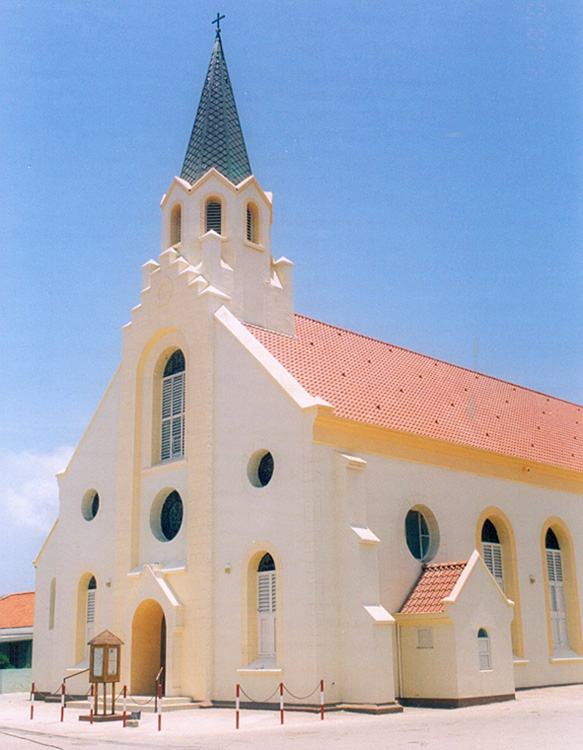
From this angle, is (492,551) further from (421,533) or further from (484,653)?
(484,653)

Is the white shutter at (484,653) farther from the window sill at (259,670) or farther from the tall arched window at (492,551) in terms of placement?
the window sill at (259,670)

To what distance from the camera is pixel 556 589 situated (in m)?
33.9

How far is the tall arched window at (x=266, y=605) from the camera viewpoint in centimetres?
2500

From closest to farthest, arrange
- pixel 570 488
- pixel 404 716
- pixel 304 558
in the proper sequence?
pixel 404 716
pixel 304 558
pixel 570 488

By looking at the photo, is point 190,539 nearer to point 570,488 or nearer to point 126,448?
point 126,448

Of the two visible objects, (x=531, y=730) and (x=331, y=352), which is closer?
(x=531, y=730)

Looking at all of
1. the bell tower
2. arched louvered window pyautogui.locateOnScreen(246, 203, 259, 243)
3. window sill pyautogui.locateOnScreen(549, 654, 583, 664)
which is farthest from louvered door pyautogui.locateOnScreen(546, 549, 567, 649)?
arched louvered window pyautogui.locateOnScreen(246, 203, 259, 243)

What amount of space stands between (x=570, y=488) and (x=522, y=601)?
253 inches

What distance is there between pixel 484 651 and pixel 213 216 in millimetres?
17374

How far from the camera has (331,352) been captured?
31.6 m

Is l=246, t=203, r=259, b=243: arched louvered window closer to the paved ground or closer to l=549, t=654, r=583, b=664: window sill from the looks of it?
the paved ground

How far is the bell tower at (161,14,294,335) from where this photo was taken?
102ft

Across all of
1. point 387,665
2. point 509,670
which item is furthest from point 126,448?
point 509,670

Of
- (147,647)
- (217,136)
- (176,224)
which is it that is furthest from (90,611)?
(217,136)
